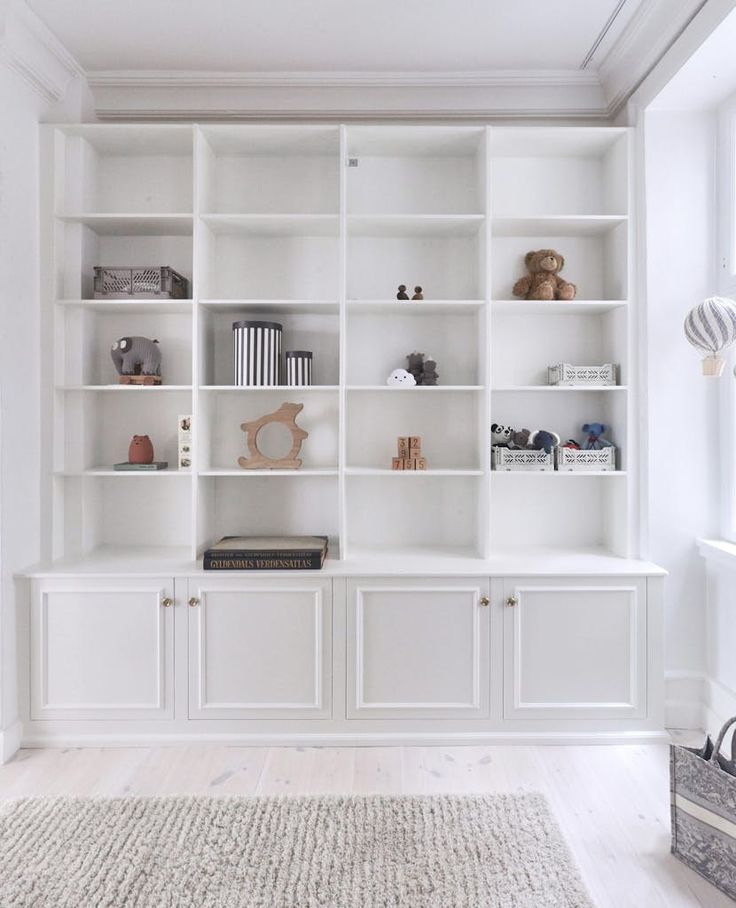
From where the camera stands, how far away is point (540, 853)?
182 centimetres

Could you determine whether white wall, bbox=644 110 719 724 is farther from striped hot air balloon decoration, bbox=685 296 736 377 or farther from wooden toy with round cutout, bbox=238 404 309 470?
wooden toy with round cutout, bbox=238 404 309 470

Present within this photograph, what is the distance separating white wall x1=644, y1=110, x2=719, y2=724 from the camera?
8.52 ft

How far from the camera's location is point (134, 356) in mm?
2672

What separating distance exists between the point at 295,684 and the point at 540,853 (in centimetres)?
101

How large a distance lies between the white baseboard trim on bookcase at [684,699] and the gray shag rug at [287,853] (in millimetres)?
846

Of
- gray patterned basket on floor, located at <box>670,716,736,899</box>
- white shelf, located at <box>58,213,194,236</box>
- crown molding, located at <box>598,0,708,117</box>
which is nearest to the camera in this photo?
gray patterned basket on floor, located at <box>670,716,736,899</box>

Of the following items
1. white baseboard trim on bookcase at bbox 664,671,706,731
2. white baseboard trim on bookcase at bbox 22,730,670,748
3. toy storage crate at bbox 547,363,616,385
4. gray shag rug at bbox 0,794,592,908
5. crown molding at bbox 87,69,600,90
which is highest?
crown molding at bbox 87,69,600,90

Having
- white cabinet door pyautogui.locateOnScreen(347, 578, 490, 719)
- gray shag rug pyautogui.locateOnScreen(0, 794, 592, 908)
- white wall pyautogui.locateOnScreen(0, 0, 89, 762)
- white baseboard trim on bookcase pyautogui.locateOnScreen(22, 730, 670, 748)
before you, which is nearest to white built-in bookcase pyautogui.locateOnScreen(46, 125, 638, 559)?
white wall pyautogui.locateOnScreen(0, 0, 89, 762)

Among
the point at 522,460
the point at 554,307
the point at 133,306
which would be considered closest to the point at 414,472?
the point at 522,460

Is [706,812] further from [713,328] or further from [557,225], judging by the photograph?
[557,225]

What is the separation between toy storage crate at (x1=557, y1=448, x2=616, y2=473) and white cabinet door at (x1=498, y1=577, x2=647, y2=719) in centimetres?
47

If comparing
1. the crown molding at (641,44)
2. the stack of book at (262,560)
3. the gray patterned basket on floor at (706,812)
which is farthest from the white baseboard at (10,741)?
the crown molding at (641,44)

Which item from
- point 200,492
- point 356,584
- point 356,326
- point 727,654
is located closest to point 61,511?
point 200,492

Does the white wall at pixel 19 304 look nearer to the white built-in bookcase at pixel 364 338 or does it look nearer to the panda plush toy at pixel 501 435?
the white built-in bookcase at pixel 364 338
